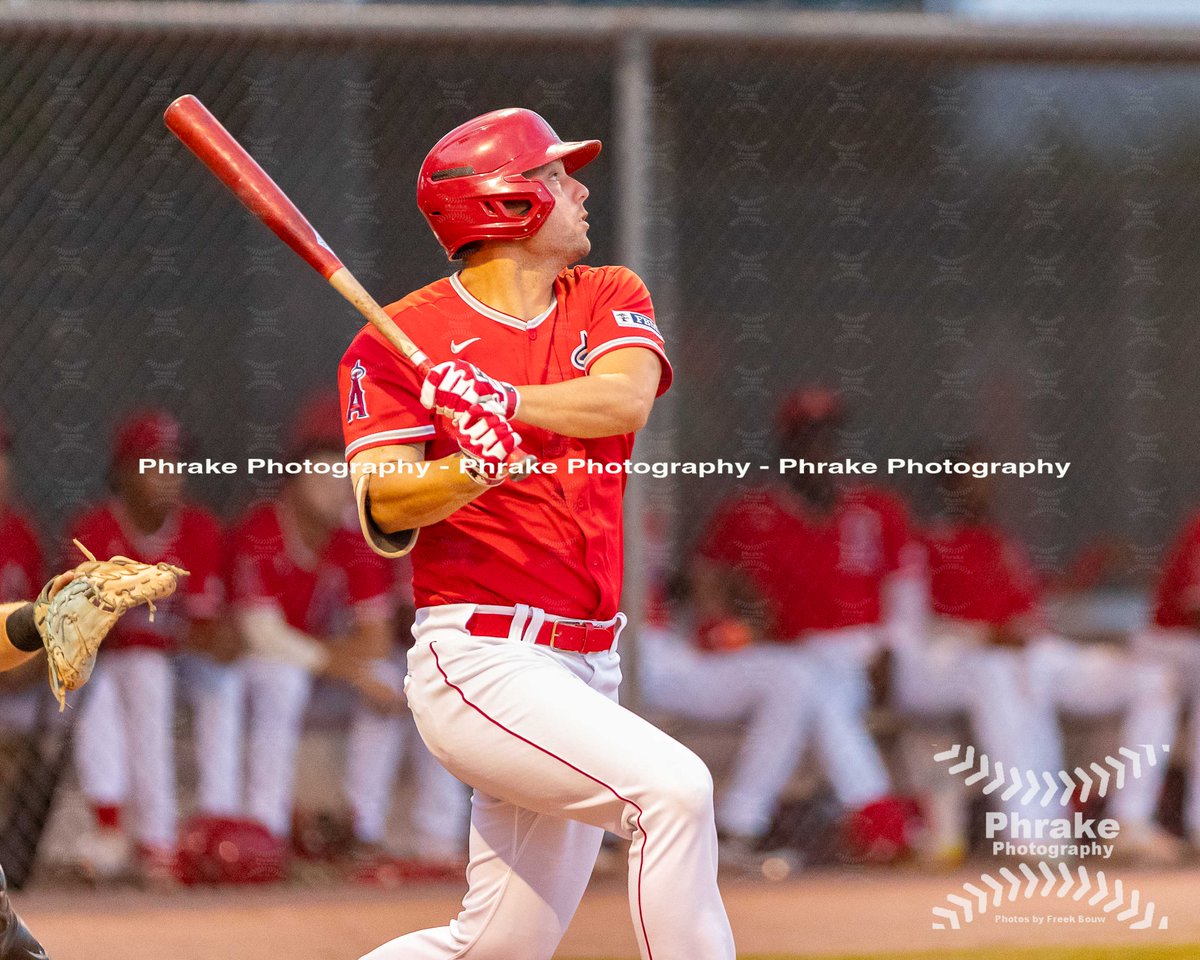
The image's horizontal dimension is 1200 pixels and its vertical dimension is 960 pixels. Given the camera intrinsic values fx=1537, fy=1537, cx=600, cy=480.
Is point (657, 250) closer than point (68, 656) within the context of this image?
No

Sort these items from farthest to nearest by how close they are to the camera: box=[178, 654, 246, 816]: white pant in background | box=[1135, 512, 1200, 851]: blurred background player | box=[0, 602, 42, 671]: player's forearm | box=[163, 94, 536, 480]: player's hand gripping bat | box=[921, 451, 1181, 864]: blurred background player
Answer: box=[1135, 512, 1200, 851]: blurred background player, box=[921, 451, 1181, 864]: blurred background player, box=[178, 654, 246, 816]: white pant in background, box=[163, 94, 536, 480]: player's hand gripping bat, box=[0, 602, 42, 671]: player's forearm

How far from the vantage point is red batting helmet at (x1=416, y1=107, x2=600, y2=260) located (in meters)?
2.29

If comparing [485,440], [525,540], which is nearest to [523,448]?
[525,540]

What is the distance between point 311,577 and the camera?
3.93m

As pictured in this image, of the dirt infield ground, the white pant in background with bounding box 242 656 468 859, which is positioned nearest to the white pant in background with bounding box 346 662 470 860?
the white pant in background with bounding box 242 656 468 859

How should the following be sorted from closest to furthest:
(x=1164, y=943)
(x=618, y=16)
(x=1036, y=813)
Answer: (x=1164, y=943) → (x=618, y=16) → (x=1036, y=813)

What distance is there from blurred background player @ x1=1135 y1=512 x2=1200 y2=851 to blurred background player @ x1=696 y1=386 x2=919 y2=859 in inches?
27.0

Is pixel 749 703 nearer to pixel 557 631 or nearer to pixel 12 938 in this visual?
pixel 557 631

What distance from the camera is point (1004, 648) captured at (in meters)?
4.05

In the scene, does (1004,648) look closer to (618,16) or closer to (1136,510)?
(1136,510)

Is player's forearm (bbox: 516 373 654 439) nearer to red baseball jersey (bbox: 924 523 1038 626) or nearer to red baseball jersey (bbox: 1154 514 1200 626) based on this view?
red baseball jersey (bbox: 924 523 1038 626)

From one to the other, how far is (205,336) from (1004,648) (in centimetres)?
223

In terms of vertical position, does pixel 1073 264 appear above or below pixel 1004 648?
above

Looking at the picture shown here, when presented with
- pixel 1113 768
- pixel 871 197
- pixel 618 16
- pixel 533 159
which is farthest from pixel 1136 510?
pixel 533 159
